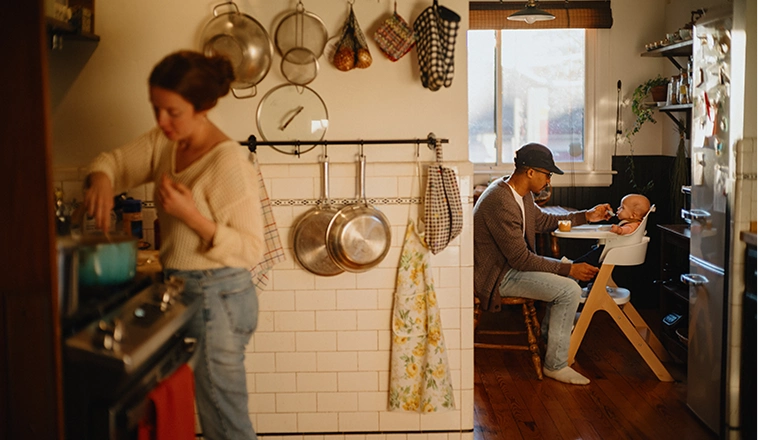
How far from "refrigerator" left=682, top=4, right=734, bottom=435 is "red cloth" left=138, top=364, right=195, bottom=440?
233 cm

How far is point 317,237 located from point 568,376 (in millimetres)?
1810

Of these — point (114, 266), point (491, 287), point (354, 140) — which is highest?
point (354, 140)

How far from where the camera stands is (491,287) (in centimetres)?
417

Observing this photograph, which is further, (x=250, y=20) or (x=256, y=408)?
(x=256, y=408)

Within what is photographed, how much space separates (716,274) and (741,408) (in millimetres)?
577

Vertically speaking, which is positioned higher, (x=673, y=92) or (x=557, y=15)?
(x=557, y=15)

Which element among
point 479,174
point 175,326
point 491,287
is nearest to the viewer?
point 175,326

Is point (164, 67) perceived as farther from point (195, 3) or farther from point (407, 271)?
point (407, 271)

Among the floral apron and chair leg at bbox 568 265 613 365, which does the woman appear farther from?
chair leg at bbox 568 265 613 365

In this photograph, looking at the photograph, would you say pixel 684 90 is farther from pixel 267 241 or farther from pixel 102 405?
pixel 102 405

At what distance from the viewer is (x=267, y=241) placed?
318 centimetres

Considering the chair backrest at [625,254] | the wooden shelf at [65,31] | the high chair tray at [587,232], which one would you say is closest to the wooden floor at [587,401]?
the chair backrest at [625,254]

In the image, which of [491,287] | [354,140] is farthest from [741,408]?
[354,140]

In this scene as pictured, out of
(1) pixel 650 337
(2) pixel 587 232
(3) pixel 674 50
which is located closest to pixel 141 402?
(2) pixel 587 232
